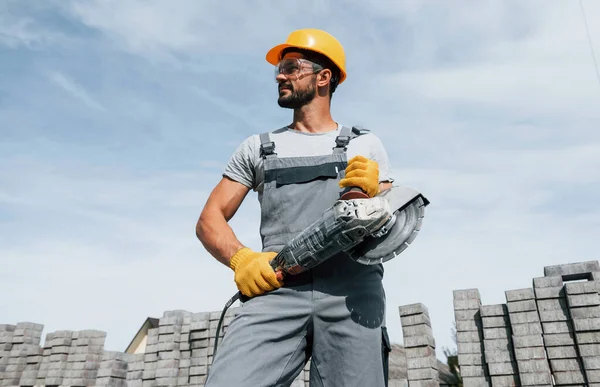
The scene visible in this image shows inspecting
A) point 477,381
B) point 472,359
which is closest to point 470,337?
point 472,359

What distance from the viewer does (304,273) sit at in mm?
2008

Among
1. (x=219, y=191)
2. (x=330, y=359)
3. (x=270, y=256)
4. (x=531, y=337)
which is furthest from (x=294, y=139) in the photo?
(x=531, y=337)

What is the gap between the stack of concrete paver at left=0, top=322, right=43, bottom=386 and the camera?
33.3 feet

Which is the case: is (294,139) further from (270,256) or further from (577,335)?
(577,335)

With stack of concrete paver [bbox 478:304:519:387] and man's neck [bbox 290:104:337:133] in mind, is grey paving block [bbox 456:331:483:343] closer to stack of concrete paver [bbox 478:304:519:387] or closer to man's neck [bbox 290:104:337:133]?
stack of concrete paver [bbox 478:304:519:387]

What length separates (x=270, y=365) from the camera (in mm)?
1871

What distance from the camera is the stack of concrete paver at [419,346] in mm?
6340

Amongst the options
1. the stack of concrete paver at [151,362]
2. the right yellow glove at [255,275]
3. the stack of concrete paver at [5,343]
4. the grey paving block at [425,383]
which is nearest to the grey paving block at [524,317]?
the grey paving block at [425,383]

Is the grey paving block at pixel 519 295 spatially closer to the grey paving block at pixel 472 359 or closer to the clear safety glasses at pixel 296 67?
the grey paving block at pixel 472 359

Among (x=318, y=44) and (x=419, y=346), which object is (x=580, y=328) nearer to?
(x=419, y=346)

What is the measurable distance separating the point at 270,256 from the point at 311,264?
0.21 m

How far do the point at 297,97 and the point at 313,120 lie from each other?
0.14 m

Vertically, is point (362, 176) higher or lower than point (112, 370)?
lower

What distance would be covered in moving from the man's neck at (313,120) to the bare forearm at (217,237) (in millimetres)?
613
